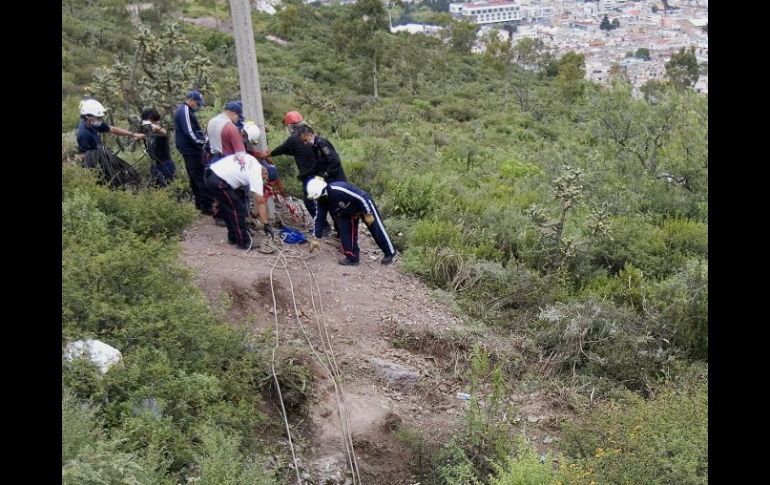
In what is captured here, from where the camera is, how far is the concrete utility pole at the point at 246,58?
6.95 metres

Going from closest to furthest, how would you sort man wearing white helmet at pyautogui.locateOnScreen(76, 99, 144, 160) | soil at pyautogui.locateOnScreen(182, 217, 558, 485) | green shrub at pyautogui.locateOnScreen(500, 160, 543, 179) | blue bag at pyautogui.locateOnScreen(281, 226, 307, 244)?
soil at pyautogui.locateOnScreen(182, 217, 558, 485), man wearing white helmet at pyautogui.locateOnScreen(76, 99, 144, 160), blue bag at pyautogui.locateOnScreen(281, 226, 307, 244), green shrub at pyautogui.locateOnScreen(500, 160, 543, 179)

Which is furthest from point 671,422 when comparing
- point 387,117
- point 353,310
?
point 387,117

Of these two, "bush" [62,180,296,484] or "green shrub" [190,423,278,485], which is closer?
"green shrub" [190,423,278,485]

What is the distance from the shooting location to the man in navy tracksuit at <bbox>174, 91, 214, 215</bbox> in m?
7.53

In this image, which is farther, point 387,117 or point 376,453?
point 387,117

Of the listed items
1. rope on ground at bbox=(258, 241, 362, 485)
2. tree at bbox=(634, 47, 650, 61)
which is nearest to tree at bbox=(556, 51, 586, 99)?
tree at bbox=(634, 47, 650, 61)

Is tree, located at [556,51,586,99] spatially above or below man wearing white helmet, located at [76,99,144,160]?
below

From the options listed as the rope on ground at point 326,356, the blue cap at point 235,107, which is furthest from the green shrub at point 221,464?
the blue cap at point 235,107

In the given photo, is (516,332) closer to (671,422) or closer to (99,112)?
(671,422)

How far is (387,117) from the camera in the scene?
19781mm

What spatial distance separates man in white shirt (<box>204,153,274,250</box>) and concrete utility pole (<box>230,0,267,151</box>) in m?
0.60

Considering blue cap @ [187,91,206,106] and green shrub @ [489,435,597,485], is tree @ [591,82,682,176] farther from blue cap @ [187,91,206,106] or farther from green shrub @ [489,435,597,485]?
green shrub @ [489,435,597,485]

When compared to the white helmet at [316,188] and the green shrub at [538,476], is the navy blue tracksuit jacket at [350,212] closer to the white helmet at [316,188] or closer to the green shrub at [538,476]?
the white helmet at [316,188]
